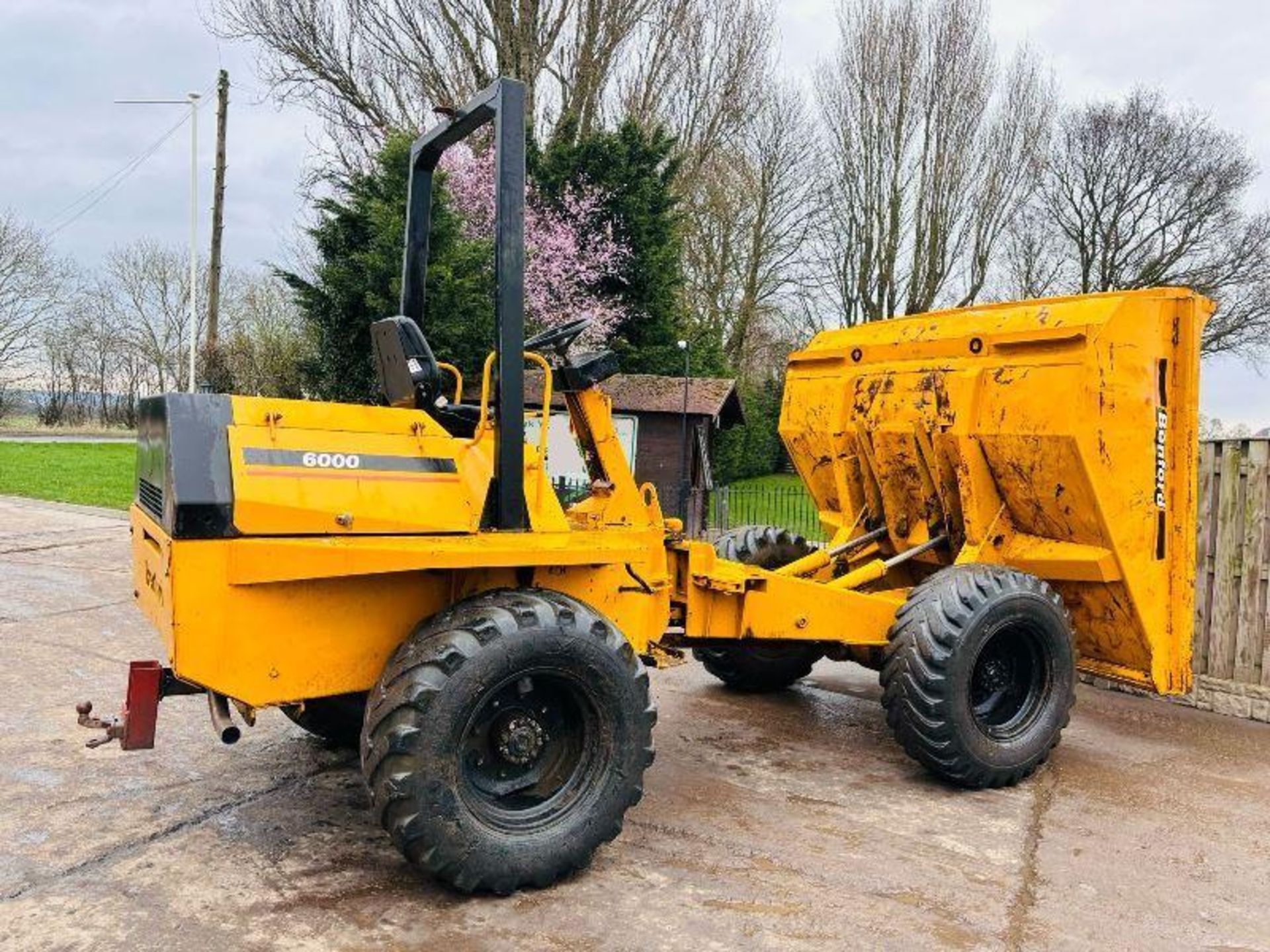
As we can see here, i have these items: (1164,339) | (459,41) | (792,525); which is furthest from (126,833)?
(459,41)

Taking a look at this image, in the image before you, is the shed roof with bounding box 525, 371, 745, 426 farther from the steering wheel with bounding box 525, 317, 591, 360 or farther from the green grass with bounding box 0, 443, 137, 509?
the steering wheel with bounding box 525, 317, 591, 360

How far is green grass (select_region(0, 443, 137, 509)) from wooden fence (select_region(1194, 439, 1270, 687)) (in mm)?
13820

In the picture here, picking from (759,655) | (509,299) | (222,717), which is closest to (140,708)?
(222,717)

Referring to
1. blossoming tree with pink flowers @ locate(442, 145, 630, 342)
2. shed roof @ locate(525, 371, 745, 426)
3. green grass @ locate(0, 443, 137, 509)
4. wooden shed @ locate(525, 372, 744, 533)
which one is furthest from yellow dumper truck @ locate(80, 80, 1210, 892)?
blossoming tree with pink flowers @ locate(442, 145, 630, 342)

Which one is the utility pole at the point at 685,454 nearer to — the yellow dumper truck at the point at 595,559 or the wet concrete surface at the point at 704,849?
the yellow dumper truck at the point at 595,559

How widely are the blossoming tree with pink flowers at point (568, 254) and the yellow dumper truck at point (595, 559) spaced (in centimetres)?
1280

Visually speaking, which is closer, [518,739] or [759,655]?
[518,739]

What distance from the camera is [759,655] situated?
6.08 meters

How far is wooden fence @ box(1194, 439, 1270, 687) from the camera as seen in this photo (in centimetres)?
624

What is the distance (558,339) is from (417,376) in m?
0.60

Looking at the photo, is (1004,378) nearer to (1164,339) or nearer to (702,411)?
(1164,339)

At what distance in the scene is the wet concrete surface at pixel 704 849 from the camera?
3.25 m

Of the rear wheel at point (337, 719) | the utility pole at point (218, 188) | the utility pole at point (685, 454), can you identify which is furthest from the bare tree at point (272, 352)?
the rear wheel at point (337, 719)

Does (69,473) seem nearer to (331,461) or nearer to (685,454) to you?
(685,454)
